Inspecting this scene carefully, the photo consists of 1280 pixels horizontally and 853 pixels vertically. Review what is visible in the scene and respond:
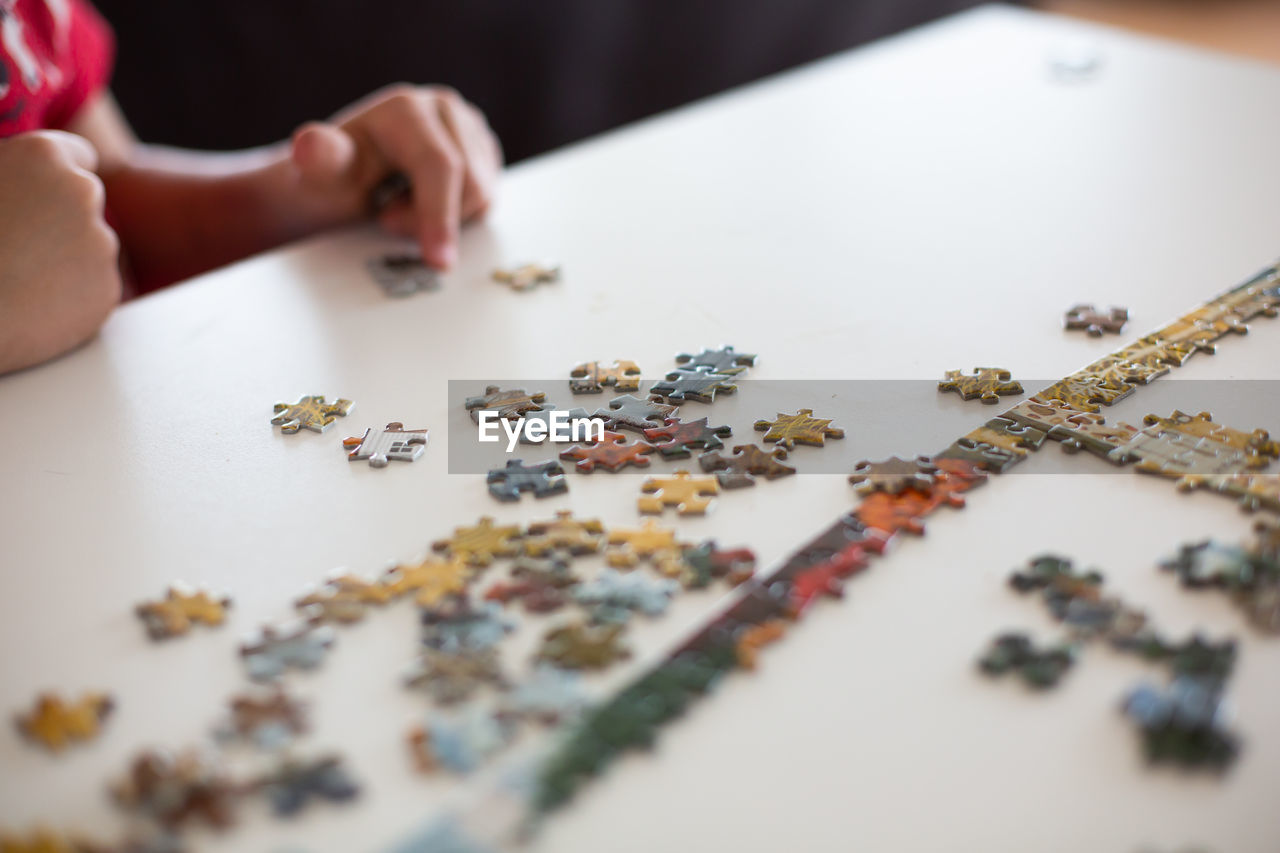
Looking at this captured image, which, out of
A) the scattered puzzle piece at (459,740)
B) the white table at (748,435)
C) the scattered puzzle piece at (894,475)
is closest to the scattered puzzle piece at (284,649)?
the white table at (748,435)

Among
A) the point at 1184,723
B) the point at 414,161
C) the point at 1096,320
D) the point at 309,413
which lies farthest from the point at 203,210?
the point at 1184,723

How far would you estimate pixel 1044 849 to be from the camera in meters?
0.69

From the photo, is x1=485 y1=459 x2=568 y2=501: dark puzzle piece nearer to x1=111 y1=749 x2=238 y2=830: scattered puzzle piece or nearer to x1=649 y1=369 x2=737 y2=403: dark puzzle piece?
x1=649 y1=369 x2=737 y2=403: dark puzzle piece

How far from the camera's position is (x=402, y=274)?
1499 millimetres

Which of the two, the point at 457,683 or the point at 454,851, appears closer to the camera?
the point at 454,851

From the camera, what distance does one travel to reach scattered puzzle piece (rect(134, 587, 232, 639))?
0.89 meters

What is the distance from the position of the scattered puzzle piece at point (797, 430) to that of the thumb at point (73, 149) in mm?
850

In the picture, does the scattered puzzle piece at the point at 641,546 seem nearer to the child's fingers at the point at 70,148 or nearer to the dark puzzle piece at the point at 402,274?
the dark puzzle piece at the point at 402,274

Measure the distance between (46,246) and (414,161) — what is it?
0.49 meters

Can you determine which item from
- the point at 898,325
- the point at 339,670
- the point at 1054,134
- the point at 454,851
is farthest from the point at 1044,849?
the point at 1054,134

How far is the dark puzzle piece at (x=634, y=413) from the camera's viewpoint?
111 centimetres

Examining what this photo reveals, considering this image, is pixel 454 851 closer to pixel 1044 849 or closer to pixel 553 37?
pixel 1044 849

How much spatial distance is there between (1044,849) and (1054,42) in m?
1.84

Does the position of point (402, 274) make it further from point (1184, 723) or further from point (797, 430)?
point (1184, 723)
